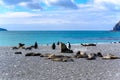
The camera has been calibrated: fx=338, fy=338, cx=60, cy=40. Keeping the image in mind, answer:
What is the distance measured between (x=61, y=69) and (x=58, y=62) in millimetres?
4697

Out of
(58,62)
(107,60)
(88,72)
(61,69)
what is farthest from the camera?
(107,60)

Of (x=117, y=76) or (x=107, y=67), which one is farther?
(x=107, y=67)

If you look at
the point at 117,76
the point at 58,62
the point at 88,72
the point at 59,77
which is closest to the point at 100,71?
the point at 88,72

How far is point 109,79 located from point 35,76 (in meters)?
4.54

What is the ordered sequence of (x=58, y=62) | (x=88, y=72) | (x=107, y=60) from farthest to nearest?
(x=107, y=60), (x=58, y=62), (x=88, y=72)

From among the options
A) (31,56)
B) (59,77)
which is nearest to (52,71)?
(59,77)

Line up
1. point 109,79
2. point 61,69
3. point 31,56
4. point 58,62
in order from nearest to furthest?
point 109,79, point 61,69, point 58,62, point 31,56

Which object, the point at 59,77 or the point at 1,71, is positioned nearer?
the point at 59,77

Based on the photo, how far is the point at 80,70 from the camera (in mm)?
23750

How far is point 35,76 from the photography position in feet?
68.2

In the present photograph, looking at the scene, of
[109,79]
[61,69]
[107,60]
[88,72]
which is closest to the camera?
[109,79]

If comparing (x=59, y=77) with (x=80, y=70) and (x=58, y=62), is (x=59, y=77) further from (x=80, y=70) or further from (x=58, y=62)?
(x=58, y=62)

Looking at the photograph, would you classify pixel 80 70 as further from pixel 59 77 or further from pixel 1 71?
pixel 1 71

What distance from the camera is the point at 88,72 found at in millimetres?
22688
